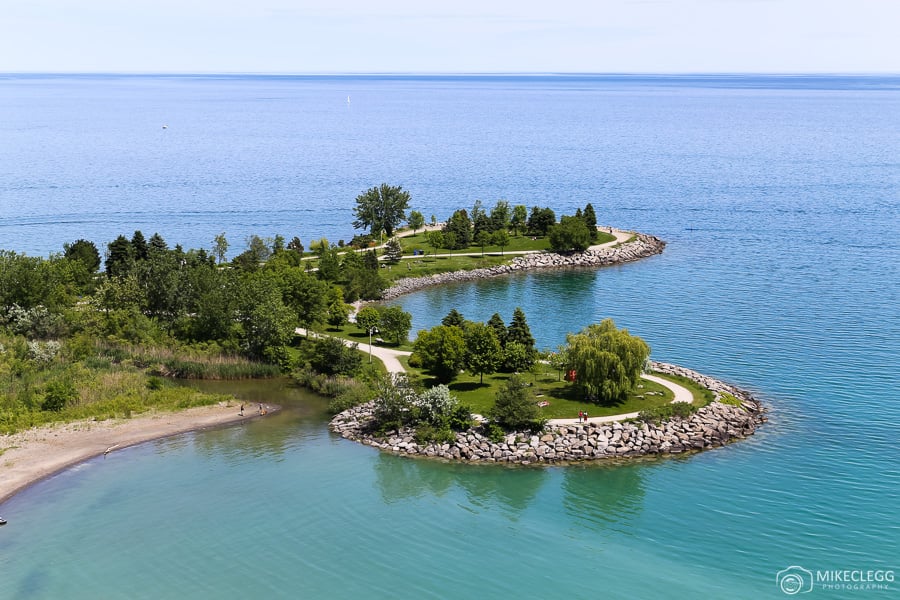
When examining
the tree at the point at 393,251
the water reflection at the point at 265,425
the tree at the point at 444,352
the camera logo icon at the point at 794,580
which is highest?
the tree at the point at 393,251

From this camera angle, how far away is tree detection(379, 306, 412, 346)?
7969 centimetres

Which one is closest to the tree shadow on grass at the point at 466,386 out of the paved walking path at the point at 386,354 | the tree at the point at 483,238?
the paved walking path at the point at 386,354

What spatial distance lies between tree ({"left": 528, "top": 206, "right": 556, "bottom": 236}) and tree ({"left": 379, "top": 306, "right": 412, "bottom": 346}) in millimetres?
51606

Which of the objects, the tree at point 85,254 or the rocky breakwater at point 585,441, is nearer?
the rocky breakwater at point 585,441

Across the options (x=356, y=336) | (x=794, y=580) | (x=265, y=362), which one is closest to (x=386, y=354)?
(x=356, y=336)

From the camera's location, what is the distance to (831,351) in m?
77.3

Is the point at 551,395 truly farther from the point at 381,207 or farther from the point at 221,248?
the point at 381,207

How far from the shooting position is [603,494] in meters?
54.4

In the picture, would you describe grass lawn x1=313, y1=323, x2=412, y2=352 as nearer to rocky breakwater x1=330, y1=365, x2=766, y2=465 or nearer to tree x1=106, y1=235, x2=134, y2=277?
rocky breakwater x1=330, y1=365, x2=766, y2=465

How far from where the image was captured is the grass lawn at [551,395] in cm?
6191

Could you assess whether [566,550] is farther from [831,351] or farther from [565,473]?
[831,351]

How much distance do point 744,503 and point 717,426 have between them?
361 inches

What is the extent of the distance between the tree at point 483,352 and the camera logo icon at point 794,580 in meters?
27.7

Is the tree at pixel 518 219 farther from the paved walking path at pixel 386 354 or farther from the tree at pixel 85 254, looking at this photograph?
the tree at pixel 85 254
